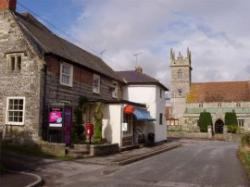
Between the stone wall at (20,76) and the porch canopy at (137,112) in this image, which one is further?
the porch canopy at (137,112)

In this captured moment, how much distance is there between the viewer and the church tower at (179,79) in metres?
95.0

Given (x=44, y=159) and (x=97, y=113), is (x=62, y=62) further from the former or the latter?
(x=44, y=159)

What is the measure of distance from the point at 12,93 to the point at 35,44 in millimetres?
3483

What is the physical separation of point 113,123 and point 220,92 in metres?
56.3

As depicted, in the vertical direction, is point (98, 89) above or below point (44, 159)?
above

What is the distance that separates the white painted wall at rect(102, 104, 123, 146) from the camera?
2870 cm

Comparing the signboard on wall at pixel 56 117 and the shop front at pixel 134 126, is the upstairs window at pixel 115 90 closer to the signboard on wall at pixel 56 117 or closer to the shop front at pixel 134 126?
the shop front at pixel 134 126

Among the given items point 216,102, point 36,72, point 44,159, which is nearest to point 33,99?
point 36,72

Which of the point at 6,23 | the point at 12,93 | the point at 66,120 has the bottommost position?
the point at 66,120

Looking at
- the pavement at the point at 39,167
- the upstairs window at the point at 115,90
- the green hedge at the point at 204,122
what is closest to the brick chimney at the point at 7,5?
the pavement at the point at 39,167

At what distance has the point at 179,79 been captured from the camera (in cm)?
9775

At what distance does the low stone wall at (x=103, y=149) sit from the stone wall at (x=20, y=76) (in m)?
3.55

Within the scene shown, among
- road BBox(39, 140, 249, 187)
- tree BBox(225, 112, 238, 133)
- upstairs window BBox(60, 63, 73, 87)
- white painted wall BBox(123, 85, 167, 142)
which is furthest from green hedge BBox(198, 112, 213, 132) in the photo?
road BBox(39, 140, 249, 187)

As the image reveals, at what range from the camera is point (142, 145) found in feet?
109
